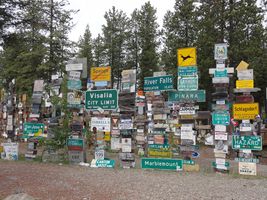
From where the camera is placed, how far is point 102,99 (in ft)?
40.6

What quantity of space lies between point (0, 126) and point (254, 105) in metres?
20.5

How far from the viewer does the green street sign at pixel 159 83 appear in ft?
39.9

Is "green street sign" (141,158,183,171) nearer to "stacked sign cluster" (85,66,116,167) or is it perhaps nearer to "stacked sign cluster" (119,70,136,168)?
"stacked sign cluster" (119,70,136,168)

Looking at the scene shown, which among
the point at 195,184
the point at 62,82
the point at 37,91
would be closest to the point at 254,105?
the point at 195,184

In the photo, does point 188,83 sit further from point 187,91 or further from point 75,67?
point 75,67

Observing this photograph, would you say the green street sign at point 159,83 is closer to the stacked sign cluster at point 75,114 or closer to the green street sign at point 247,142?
the stacked sign cluster at point 75,114

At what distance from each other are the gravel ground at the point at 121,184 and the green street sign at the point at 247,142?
3.40 ft

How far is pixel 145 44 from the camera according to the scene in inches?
1617

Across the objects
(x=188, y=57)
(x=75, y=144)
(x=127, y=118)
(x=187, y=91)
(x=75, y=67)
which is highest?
(x=188, y=57)

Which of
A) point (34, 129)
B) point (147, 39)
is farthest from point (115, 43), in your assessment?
point (34, 129)

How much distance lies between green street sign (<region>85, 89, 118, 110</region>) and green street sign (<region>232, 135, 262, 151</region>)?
13.1 feet

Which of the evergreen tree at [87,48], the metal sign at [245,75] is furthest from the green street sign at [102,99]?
A: the evergreen tree at [87,48]

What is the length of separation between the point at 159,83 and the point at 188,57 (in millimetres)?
1374

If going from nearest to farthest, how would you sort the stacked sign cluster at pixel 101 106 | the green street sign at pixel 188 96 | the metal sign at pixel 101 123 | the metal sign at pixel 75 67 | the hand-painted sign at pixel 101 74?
1. the green street sign at pixel 188 96
2. the stacked sign cluster at pixel 101 106
3. the metal sign at pixel 101 123
4. the hand-painted sign at pixel 101 74
5. the metal sign at pixel 75 67
